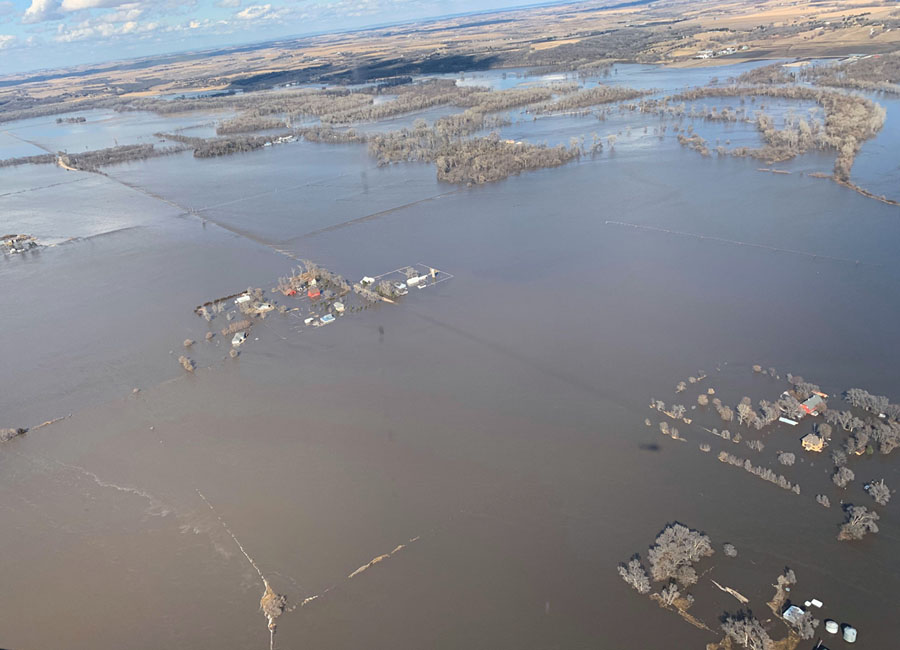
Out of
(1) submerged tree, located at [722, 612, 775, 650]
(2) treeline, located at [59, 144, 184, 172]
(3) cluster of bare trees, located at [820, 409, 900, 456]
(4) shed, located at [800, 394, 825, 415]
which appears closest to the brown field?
(2) treeline, located at [59, 144, 184, 172]

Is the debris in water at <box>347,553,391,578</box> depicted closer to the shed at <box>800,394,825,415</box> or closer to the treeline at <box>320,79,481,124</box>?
the shed at <box>800,394,825,415</box>

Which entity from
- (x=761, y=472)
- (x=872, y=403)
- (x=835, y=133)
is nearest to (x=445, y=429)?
(x=761, y=472)

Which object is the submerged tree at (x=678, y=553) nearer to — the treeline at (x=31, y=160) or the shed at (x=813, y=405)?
the shed at (x=813, y=405)

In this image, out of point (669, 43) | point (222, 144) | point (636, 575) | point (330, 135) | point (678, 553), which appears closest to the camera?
point (636, 575)

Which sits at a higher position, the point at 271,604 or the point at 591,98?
the point at 591,98

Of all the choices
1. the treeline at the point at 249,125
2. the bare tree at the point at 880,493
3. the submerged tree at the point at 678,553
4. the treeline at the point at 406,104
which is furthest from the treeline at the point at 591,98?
the submerged tree at the point at 678,553

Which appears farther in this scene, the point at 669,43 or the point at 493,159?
the point at 669,43

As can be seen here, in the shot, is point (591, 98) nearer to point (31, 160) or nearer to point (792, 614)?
point (31, 160)

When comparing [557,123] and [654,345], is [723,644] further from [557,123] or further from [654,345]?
[557,123]
